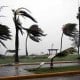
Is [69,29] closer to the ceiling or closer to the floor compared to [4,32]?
closer to the ceiling

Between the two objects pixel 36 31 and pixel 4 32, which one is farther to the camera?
pixel 36 31

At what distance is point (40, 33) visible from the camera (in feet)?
136

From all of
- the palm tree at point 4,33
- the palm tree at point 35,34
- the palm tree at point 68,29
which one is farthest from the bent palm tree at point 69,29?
the palm tree at point 4,33

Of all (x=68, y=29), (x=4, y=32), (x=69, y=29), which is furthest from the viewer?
(x=69, y=29)

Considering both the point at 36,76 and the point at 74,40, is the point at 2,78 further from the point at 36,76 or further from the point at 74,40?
the point at 74,40

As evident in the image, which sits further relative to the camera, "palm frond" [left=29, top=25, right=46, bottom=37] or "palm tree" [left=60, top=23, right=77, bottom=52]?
"palm tree" [left=60, top=23, right=77, bottom=52]

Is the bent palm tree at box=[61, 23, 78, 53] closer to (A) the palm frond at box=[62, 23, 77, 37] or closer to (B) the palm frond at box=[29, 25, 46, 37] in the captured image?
(A) the palm frond at box=[62, 23, 77, 37]

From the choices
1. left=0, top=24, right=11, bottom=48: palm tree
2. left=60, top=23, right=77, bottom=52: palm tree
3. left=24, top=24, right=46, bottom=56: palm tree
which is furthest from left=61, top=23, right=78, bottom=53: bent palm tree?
left=0, top=24, right=11, bottom=48: palm tree

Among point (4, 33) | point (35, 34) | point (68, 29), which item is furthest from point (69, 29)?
point (4, 33)

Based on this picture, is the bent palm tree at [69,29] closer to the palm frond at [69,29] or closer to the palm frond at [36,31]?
the palm frond at [69,29]

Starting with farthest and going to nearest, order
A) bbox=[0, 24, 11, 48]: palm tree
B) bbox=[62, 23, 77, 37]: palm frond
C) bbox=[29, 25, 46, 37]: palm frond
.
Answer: bbox=[62, 23, 77, 37]: palm frond
bbox=[29, 25, 46, 37]: palm frond
bbox=[0, 24, 11, 48]: palm tree

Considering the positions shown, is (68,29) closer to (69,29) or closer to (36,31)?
(69,29)

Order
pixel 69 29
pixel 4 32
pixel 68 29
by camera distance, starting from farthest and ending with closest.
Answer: pixel 69 29 < pixel 68 29 < pixel 4 32

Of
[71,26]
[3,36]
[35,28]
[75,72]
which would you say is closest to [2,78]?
[75,72]
